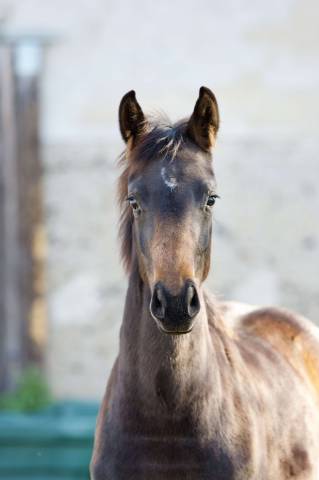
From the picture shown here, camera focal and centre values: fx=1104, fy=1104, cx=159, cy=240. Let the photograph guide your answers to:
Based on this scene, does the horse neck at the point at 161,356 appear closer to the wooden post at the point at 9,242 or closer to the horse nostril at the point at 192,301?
the horse nostril at the point at 192,301

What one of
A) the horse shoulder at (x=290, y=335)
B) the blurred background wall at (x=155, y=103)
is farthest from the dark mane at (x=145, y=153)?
the blurred background wall at (x=155, y=103)

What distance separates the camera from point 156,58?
10758 mm

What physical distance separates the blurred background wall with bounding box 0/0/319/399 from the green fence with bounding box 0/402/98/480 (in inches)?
106

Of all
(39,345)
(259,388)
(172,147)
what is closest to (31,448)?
(39,345)

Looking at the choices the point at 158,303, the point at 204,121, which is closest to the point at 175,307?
the point at 158,303

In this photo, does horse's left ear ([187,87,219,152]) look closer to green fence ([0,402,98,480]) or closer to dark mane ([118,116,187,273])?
dark mane ([118,116,187,273])

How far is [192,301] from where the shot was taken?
3.89 metres

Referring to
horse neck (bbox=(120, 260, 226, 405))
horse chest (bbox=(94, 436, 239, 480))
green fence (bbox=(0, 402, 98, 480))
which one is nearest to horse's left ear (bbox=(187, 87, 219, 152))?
horse neck (bbox=(120, 260, 226, 405))

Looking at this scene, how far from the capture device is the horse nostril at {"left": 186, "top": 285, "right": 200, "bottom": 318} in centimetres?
386

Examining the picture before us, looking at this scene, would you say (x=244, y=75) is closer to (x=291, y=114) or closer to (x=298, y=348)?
(x=291, y=114)

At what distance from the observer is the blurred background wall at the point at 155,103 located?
422 inches

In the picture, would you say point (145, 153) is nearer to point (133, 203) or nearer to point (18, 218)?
point (133, 203)

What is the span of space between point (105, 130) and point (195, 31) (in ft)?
4.28

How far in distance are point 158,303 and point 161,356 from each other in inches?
21.2
